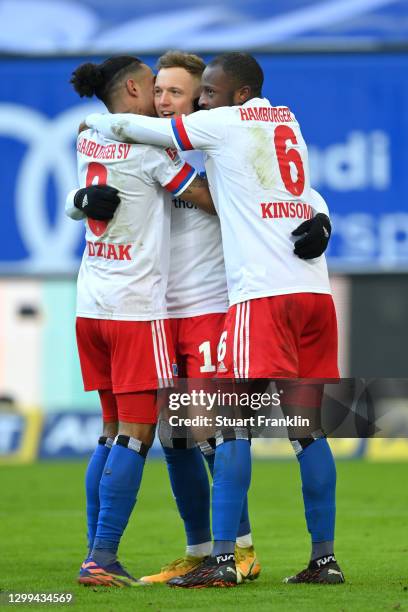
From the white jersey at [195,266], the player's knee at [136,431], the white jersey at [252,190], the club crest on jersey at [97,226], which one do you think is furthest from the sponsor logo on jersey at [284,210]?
the player's knee at [136,431]

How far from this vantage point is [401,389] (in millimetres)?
5617

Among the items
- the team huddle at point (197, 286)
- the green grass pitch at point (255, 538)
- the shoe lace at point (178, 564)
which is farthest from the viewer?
the shoe lace at point (178, 564)

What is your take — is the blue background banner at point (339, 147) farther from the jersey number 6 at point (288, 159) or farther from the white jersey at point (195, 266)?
the jersey number 6 at point (288, 159)

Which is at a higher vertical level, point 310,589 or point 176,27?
point 176,27

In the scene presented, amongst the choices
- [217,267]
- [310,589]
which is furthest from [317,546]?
[217,267]

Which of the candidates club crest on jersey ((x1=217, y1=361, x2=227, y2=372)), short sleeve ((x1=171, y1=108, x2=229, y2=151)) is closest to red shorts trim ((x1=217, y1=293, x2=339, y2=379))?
club crest on jersey ((x1=217, y1=361, x2=227, y2=372))

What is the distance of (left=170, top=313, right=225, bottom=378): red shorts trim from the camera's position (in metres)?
5.90

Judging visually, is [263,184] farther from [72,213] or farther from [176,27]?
[176,27]

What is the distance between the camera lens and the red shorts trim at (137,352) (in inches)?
227

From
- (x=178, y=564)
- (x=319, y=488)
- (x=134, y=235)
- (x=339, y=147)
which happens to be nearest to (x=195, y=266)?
(x=134, y=235)

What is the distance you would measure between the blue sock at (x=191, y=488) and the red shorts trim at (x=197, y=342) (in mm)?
359

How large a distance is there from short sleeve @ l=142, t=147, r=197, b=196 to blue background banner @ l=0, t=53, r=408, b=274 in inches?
409

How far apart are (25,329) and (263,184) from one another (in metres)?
12.7

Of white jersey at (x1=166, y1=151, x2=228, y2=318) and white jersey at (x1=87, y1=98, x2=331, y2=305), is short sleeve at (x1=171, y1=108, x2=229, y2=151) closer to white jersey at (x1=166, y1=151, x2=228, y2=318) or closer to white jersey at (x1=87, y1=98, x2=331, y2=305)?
white jersey at (x1=87, y1=98, x2=331, y2=305)
